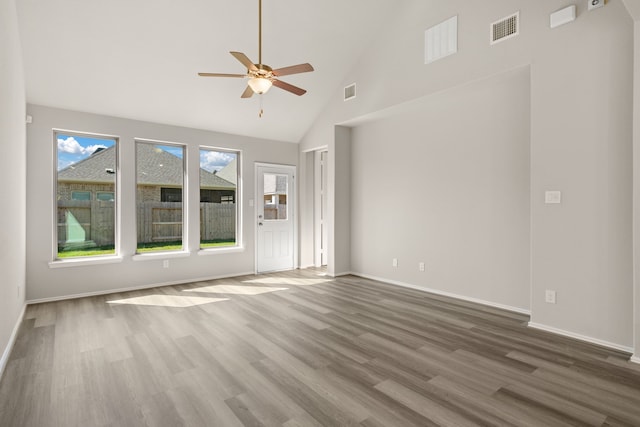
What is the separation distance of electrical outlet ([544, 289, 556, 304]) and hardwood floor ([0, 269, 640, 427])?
0.34m

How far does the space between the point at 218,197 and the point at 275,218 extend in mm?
1211

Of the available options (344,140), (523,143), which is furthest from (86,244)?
(523,143)

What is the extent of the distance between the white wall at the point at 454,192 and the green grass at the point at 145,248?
267 centimetres

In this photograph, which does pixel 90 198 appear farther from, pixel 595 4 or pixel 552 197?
pixel 595 4

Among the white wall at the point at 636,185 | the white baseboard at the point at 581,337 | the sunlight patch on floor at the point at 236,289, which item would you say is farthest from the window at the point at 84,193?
the white wall at the point at 636,185

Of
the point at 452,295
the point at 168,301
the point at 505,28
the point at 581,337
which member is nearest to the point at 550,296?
the point at 581,337

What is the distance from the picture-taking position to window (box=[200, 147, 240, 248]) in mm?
6062

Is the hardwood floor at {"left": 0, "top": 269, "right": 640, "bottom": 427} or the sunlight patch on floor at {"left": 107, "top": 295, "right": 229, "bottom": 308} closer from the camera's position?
the hardwood floor at {"left": 0, "top": 269, "right": 640, "bottom": 427}

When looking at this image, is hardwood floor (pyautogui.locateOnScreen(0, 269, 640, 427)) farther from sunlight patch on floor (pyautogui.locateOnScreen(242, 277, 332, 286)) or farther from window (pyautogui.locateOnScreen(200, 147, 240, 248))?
window (pyautogui.locateOnScreen(200, 147, 240, 248))

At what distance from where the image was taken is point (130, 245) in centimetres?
523

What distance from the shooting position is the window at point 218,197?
606cm

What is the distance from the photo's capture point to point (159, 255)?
545cm

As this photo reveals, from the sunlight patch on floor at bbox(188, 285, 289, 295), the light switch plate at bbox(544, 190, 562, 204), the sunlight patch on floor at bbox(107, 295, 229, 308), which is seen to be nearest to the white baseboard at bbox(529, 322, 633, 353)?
the light switch plate at bbox(544, 190, 562, 204)

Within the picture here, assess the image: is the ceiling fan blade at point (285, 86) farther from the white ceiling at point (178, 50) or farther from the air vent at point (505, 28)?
the air vent at point (505, 28)
